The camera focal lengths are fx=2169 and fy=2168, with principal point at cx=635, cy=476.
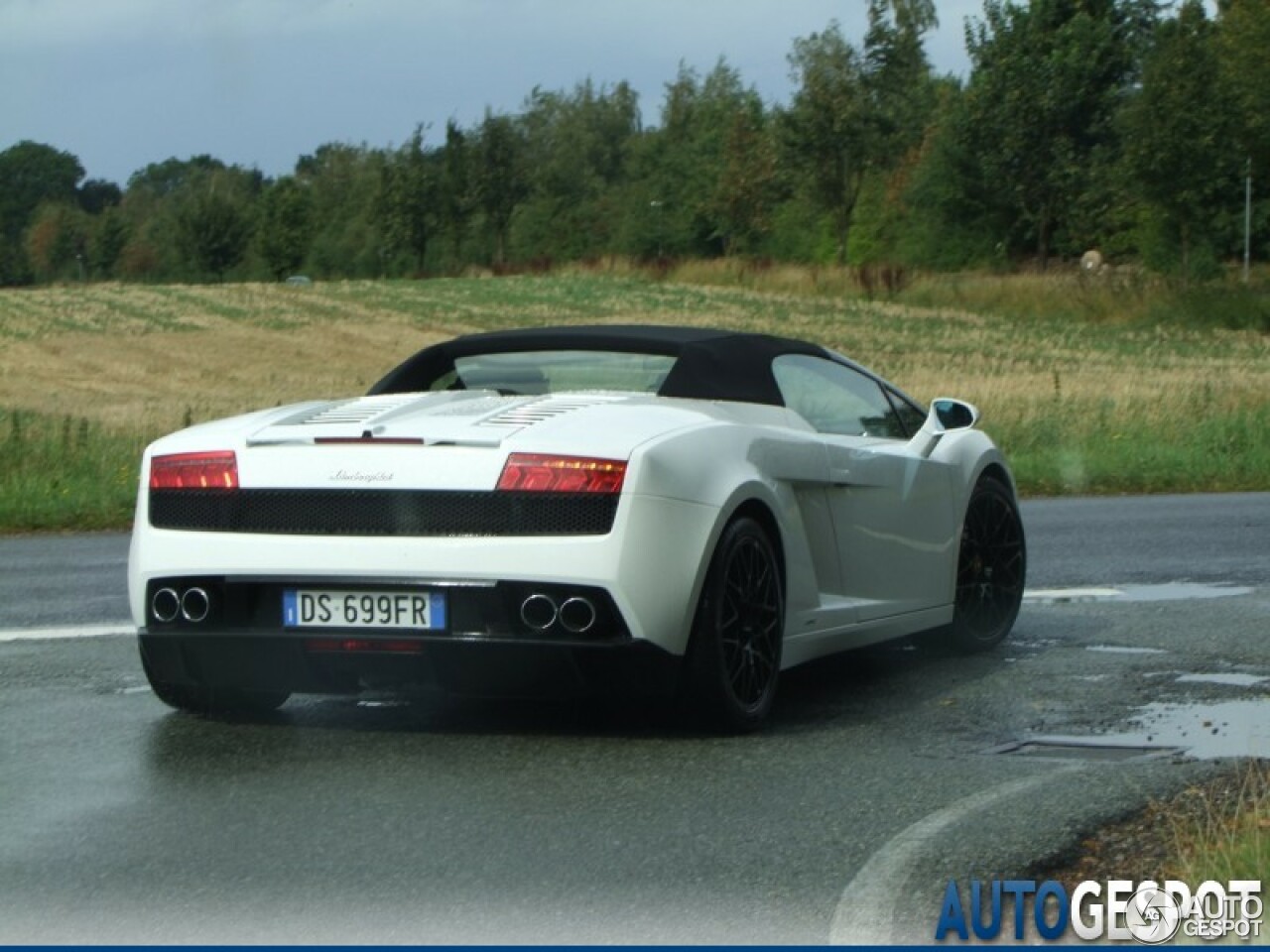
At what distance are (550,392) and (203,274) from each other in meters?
121

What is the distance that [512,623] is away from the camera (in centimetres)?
627

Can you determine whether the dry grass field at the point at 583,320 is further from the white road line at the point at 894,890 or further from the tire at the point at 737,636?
the white road line at the point at 894,890

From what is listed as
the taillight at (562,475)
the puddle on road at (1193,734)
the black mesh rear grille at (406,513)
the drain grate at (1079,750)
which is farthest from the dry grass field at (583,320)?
the drain grate at (1079,750)

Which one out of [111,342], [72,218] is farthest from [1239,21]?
[72,218]

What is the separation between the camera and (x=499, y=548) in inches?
245

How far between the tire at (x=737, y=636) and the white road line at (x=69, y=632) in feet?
11.1

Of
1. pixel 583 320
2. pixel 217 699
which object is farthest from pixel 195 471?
pixel 583 320

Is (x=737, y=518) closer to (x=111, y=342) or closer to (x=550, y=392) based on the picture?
(x=550, y=392)

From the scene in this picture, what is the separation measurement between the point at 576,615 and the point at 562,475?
1.33 ft

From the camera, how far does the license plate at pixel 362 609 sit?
6.29m

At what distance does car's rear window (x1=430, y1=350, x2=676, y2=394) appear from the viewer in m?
7.55

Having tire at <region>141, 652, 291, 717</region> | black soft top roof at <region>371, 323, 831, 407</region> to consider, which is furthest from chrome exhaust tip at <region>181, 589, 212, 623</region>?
black soft top roof at <region>371, 323, 831, 407</region>

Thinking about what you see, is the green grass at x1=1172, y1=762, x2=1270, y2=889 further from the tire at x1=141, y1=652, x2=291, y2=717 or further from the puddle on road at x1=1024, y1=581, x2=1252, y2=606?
the puddle on road at x1=1024, y1=581, x2=1252, y2=606

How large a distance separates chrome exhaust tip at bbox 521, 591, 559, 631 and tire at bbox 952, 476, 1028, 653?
258 centimetres
